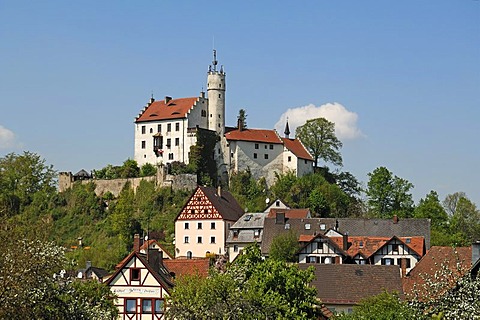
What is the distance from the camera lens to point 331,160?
3836 inches

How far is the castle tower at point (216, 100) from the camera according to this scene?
9138 cm

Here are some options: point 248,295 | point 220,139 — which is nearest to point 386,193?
point 220,139

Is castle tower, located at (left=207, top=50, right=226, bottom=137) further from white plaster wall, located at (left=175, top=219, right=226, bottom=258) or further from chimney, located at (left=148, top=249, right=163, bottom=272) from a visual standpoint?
chimney, located at (left=148, top=249, right=163, bottom=272)

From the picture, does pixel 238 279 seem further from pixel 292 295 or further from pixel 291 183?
pixel 291 183

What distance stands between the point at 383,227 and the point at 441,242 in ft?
22.9

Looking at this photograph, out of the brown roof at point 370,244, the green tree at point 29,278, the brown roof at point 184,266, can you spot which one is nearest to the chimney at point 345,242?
the brown roof at point 370,244

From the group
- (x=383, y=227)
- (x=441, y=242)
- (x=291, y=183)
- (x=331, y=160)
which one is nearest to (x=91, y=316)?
(x=383, y=227)

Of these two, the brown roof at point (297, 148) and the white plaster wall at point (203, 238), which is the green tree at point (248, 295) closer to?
the white plaster wall at point (203, 238)

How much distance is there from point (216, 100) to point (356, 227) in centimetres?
2795

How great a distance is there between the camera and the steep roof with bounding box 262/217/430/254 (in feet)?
222

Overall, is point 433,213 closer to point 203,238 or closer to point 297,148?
point 297,148

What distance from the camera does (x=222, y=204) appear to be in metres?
78.1

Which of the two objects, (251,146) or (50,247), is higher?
(251,146)

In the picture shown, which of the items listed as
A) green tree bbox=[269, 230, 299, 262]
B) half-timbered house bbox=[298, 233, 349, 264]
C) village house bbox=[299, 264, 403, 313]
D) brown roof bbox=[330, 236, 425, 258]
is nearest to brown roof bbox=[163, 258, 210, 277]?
village house bbox=[299, 264, 403, 313]
